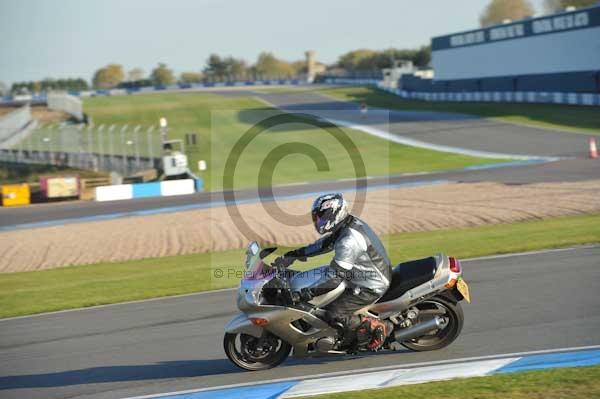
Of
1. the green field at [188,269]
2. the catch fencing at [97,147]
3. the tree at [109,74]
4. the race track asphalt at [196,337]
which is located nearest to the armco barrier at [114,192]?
the catch fencing at [97,147]

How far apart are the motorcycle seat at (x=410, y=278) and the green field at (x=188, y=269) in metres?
6.12

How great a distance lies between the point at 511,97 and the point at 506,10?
76.7 metres

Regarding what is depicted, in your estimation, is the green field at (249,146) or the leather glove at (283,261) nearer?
the leather glove at (283,261)

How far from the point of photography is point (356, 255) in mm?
8188

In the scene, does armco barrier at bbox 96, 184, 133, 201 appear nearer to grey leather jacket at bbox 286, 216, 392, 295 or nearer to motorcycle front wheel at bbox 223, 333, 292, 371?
motorcycle front wheel at bbox 223, 333, 292, 371

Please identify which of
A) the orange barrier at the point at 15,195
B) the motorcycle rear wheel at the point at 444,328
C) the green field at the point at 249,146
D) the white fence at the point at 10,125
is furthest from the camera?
the white fence at the point at 10,125

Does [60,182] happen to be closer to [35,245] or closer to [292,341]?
[35,245]

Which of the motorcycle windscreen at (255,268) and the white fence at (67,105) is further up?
the white fence at (67,105)

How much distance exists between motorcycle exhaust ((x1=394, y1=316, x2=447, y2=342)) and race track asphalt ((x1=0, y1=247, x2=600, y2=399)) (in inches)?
9.8

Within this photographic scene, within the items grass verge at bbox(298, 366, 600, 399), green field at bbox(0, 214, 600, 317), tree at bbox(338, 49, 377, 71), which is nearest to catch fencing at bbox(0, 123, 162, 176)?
green field at bbox(0, 214, 600, 317)

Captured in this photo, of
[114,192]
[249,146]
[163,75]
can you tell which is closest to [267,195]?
[114,192]

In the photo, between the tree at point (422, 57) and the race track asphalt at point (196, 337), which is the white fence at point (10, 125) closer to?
the race track asphalt at point (196, 337)

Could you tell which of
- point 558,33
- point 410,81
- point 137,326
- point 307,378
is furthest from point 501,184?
point 410,81

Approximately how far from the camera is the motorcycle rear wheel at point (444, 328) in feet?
28.2
